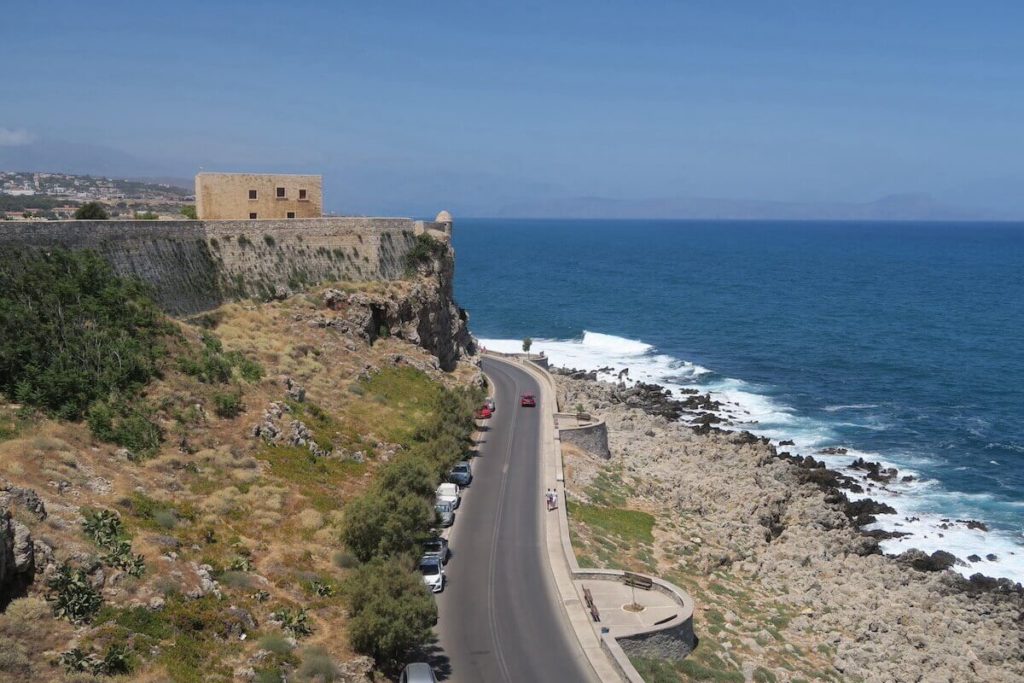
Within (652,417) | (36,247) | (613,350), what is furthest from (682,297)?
(36,247)

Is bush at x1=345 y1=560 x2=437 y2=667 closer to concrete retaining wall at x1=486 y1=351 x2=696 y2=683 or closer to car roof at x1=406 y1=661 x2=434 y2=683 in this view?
car roof at x1=406 y1=661 x2=434 y2=683

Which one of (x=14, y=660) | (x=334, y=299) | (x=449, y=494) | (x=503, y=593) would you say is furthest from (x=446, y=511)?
(x=334, y=299)

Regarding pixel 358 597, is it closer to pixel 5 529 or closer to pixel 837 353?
pixel 5 529

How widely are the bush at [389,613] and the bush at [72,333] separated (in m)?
12.6

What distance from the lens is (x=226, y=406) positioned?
3300cm

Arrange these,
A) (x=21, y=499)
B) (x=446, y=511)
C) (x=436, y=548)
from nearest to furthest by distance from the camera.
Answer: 1. (x=21, y=499)
2. (x=436, y=548)
3. (x=446, y=511)

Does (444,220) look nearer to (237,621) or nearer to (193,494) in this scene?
(193,494)

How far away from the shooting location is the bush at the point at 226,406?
32.9m

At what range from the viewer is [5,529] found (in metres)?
18.2

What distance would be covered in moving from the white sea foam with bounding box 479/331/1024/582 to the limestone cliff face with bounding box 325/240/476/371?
23.5 meters

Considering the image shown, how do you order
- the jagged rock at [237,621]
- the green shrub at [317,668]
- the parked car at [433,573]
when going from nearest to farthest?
the green shrub at [317,668], the jagged rock at [237,621], the parked car at [433,573]

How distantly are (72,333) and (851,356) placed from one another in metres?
79.6

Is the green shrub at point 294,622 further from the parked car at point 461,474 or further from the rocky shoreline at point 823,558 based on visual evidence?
the rocky shoreline at point 823,558

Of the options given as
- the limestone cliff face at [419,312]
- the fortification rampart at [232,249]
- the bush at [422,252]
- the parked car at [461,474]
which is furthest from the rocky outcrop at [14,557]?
the bush at [422,252]
